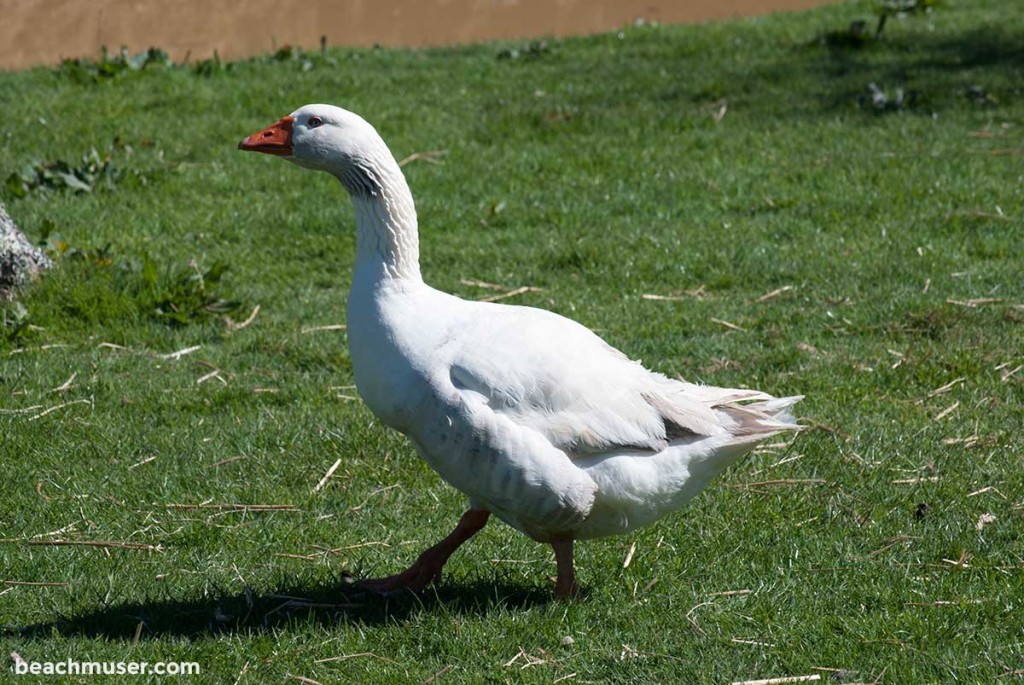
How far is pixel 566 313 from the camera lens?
7449mm

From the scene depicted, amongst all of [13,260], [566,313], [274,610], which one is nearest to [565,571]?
[274,610]

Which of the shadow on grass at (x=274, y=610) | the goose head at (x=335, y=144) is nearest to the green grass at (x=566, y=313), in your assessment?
the shadow on grass at (x=274, y=610)

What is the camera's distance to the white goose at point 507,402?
162 inches

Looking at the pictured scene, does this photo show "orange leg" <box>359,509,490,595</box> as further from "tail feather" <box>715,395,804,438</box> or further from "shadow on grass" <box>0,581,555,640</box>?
"tail feather" <box>715,395,804,438</box>

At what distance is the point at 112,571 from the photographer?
185 inches

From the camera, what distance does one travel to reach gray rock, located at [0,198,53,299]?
7316mm

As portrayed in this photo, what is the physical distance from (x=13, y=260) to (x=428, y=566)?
4.08m

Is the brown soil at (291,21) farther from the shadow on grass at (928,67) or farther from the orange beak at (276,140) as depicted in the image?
the orange beak at (276,140)

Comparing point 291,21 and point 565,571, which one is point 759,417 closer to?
point 565,571

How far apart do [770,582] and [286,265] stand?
15.5 feet

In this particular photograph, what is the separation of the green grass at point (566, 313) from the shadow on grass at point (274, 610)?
0.02m

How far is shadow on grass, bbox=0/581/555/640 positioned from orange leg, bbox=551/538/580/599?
0.36 feet

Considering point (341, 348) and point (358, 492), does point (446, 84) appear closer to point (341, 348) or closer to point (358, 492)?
point (341, 348)

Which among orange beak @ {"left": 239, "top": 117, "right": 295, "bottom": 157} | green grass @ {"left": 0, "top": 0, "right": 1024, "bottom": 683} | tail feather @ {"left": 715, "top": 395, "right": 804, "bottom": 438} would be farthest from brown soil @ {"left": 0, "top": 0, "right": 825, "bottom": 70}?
tail feather @ {"left": 715, "top": 395, "right": 804, "bottom": 438}
